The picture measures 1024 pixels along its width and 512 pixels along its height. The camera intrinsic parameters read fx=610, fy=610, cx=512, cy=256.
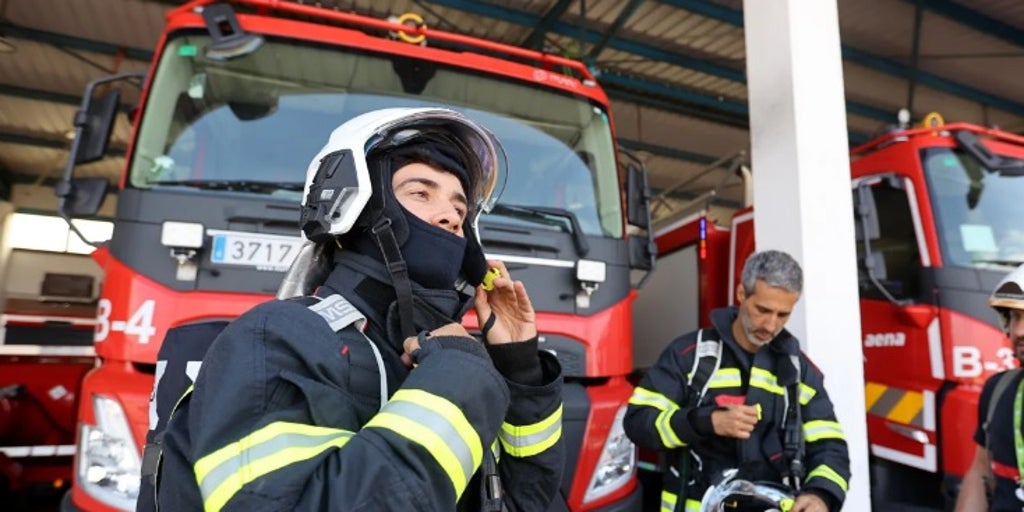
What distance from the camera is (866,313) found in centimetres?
340

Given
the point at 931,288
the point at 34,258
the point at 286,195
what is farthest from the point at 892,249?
the point at 34,258

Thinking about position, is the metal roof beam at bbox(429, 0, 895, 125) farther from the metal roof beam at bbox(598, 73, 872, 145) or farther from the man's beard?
the man's beard

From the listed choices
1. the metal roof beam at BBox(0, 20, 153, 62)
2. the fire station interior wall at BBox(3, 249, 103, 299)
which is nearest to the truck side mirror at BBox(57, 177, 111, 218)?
the metal roof beam at BBox(0, 20, 153, 62)

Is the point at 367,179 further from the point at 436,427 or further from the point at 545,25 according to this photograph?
the point at 545,25

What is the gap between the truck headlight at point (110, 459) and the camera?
1.85 m

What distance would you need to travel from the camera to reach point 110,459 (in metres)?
1.88

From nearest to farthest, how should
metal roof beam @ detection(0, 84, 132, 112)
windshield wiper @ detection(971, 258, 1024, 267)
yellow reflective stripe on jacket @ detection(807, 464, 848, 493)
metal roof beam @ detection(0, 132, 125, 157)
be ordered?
1. yellow reflective stripe on jacket @ detection(807, 464, 848, 493)
2. windshield wiper @ detection(971, 258, 1024, 267)
3. metal roof beam @ detection(0, 84, 132, 112)
4. metal roof beam @ detection(0, 132, 125, 157)

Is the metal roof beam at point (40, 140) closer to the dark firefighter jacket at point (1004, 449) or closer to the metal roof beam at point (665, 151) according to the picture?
the metal roof beam at point (665, 151)

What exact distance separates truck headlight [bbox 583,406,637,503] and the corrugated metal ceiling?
3670mm

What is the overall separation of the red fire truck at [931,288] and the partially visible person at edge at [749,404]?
3.97ft

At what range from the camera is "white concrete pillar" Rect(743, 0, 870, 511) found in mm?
2943

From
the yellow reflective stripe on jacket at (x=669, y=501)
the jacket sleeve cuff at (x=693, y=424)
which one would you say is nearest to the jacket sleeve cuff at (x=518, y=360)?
the jacket sleeve cuff at (x=693, y=424)

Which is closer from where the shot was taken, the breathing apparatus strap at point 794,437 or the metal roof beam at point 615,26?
the breathing apparatus strap at point 794,437

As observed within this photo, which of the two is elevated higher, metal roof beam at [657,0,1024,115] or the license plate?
metal roof beam at [657,0,1024,115]
